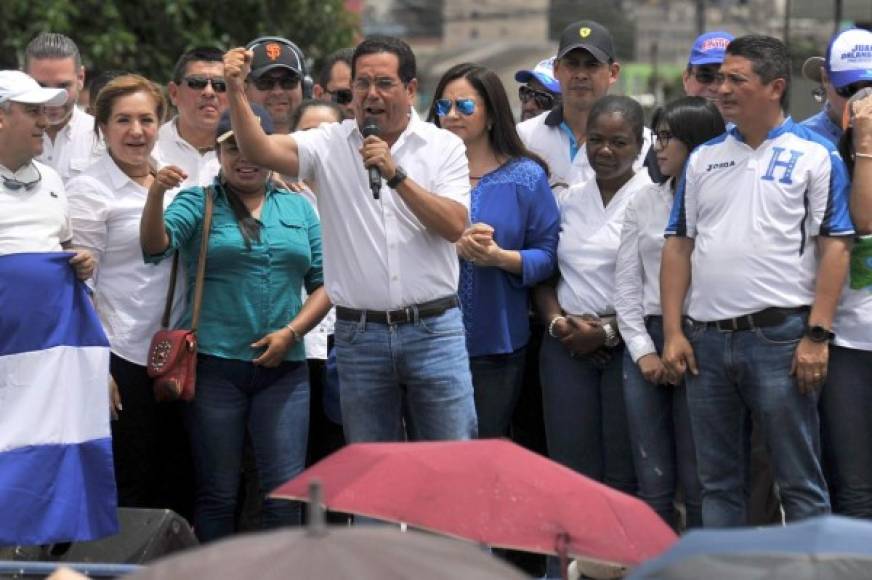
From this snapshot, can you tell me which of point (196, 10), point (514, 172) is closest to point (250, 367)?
point (514, 172)

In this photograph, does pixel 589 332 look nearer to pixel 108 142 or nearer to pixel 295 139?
pixel 295 139

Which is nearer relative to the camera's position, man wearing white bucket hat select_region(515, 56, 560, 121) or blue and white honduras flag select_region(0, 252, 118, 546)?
blue and white honduras flag select_region(0, 252, 118, 546)

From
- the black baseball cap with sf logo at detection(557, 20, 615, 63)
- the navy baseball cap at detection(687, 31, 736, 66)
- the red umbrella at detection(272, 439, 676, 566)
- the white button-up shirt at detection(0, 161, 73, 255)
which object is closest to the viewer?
the red umbrella at detection(272, 439, 676, 566)

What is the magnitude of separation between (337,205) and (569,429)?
55.6 inches

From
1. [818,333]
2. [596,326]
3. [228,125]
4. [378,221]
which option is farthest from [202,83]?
[818,333]

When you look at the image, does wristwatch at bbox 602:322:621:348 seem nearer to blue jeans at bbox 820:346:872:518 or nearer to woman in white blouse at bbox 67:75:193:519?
blue jeans at bbox 820:346:872:518

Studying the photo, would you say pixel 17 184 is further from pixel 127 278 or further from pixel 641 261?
pixel 641 261

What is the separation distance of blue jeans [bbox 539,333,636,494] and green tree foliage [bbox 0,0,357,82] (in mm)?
14837

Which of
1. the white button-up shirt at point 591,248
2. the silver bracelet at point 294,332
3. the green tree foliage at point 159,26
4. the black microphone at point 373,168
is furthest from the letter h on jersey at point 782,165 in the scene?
the green tree foliage at point 159,26

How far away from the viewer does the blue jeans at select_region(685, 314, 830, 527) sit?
6156 mm

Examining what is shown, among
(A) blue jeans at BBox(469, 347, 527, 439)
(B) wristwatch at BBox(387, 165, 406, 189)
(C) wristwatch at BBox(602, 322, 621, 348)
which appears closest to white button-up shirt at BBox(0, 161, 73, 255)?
(B) wristwatch at BBox(387, 165, 406, 189)

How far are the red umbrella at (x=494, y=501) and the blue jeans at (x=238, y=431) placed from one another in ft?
7.63

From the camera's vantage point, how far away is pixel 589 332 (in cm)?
682

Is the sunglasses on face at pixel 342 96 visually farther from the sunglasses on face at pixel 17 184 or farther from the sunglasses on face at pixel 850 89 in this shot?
the sunglasses on face at pixel 850 89
